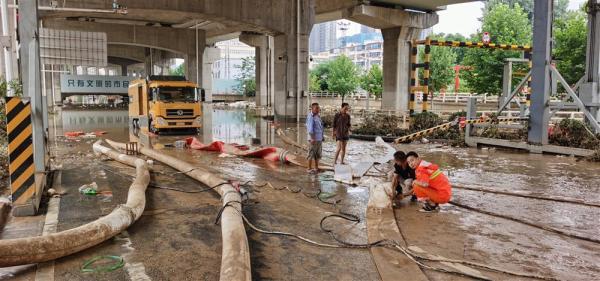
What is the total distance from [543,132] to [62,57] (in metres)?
22.5

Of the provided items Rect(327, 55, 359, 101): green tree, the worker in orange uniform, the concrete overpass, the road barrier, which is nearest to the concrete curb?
the road barrier

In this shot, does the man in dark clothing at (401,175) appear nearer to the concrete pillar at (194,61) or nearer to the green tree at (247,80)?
the concrete pillar at (194,61)

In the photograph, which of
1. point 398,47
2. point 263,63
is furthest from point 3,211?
point 263,63

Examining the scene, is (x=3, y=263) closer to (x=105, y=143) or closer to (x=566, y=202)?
(x=566, y=202)

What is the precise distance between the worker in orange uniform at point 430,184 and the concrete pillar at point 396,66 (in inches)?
1142

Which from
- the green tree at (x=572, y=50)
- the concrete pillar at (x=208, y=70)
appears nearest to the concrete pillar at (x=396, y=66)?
the green tree at (x=572, y=50)

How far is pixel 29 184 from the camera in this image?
695 centimetres

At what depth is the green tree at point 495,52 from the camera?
3891cm

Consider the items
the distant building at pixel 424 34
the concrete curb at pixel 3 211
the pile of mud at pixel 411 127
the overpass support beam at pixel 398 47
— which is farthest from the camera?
the distant building at pixel 424 34

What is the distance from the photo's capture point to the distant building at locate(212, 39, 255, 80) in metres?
132

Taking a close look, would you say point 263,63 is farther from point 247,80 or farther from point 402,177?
point 402,177

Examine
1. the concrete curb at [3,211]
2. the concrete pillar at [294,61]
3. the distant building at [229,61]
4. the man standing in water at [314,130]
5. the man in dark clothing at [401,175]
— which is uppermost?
the distant building at [229,61]

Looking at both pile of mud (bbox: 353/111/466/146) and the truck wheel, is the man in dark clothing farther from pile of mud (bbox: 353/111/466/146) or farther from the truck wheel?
the truck wheel

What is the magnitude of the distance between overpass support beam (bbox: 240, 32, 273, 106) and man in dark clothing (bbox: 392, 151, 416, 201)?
36535mm
